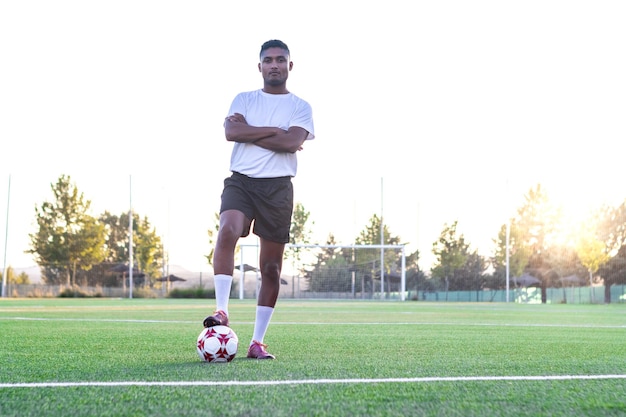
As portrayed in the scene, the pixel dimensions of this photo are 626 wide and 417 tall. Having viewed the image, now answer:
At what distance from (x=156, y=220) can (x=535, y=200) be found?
2564cm

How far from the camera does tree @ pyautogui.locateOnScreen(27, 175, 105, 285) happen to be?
42.7 metres

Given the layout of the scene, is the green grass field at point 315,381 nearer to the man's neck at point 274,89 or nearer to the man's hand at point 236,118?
the man's hand at point 236,118

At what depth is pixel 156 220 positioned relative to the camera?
5022 centimetres

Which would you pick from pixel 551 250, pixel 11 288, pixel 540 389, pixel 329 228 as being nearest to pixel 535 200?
pixel 551 250

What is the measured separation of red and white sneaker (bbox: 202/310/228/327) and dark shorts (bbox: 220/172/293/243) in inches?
20.8

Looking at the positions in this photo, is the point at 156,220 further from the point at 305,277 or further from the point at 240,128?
the point at 240,128

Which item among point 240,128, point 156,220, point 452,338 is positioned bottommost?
point 452,338

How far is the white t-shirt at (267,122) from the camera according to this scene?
442cm

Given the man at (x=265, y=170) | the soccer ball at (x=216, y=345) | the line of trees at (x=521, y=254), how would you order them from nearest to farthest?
the soccer ball at (x=216, y=345)
the man at (x=265, y=170)
the line of trees at (x=521, y=254)

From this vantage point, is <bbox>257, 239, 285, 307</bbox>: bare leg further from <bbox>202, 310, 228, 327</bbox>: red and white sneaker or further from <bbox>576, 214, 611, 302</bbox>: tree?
<bbox>576, 214, 611, 302</bbox>: tree

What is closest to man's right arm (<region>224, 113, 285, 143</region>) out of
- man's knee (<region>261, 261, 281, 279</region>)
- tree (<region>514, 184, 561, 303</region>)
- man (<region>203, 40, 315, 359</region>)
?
man (<region>203, 40, 315, 359</region>)

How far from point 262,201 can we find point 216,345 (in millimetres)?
957

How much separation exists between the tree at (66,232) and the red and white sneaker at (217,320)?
40.8 meters

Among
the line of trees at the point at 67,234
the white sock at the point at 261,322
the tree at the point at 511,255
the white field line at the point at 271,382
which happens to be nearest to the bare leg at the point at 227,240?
the white sock at the point at 261,322
